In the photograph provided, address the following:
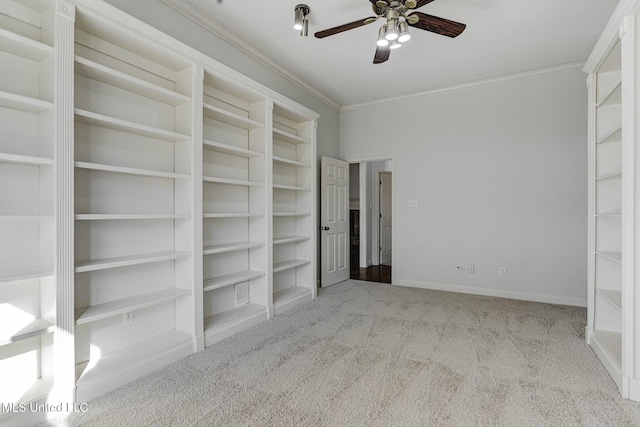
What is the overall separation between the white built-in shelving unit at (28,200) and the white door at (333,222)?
3.27m

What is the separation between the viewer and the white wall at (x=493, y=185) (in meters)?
3.96

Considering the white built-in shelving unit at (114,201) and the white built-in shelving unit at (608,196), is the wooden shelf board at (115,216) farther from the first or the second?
the white built-in shelving unit at (608,196)

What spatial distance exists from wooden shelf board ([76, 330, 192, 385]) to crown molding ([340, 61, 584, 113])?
4281 mm

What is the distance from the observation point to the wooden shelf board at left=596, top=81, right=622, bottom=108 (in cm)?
241

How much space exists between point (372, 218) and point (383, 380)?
15.3 feet

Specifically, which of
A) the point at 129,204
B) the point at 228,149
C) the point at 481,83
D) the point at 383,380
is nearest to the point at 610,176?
the point at 383,380

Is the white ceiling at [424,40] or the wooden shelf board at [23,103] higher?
the white ceiling at [424,40]

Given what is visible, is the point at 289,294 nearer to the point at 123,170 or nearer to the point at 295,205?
the point at 295,205

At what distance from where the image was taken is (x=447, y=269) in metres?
4.66

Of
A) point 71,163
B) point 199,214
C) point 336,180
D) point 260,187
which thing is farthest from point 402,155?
point 71,163

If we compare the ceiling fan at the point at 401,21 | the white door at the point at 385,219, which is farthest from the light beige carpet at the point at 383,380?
the white door at the point at 385,219

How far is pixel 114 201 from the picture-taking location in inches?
92.6

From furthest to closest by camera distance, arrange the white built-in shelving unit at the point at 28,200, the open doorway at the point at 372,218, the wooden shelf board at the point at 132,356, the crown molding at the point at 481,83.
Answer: the open doorway at the point at 372,218 → the crown molding at the point at 481,83 → the wooden shelf board at the point at 132,356 → the white built-in shelving unit at the point at 28,200

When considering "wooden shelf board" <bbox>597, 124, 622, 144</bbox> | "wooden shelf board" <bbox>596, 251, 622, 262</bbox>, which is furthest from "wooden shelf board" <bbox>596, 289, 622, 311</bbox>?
"wooden shelf board" <bbox>597, 124, 622, 144</bbox>
